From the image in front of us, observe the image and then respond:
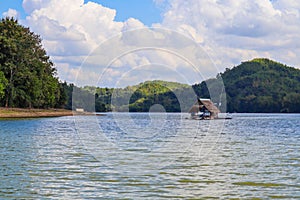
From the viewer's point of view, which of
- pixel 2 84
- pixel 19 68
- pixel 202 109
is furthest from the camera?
pixel 202 109

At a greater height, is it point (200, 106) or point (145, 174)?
point (200, 106)

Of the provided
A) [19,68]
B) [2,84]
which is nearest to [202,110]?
[19,68]

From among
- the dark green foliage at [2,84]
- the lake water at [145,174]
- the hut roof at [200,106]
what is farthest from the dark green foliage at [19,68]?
the lake water at [145,174]

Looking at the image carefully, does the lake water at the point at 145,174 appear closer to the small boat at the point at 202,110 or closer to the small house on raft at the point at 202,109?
the small boat at the point at 202,110

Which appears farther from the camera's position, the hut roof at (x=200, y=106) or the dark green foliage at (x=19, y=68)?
the hut roof at (x=200, y=106)

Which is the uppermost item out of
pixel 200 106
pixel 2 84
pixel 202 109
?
pixel 2 84

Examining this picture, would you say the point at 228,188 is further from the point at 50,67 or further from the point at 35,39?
the point at 50,67

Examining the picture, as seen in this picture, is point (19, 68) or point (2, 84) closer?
point (2, 84)

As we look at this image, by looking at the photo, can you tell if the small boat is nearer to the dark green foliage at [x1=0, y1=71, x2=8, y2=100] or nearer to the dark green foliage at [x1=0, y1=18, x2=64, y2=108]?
the dark green foliage at [x1=0, y1=18, x2=64, y2=108]

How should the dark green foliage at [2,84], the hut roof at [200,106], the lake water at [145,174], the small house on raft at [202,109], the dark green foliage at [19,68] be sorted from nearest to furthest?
the lake water at [145,174] → the dark green foliage at [2,84] → the dark green foliage at [19,68] → the hut roof at [200,106] → the small house on raft at [202,109]

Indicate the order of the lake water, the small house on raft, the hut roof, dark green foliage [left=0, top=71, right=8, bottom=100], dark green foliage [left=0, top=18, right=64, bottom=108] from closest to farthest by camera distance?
the lake water → dark green foliage [left=0, top=71, right=8, bottom=100] → dark green foliage [left=0, top=18, right=64, bottom=108] → the hut roof → the small house on raft

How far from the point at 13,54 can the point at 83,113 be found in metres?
61.5

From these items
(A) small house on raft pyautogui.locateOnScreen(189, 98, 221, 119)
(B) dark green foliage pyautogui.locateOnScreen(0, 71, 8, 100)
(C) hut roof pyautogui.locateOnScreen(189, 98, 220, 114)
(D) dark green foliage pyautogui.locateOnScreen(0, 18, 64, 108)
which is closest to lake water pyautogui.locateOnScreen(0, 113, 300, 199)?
(B) dark green foliage pyautogui.locateOnScreen(0, 71, 8, 100)

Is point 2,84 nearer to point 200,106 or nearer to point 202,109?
point 200,106
